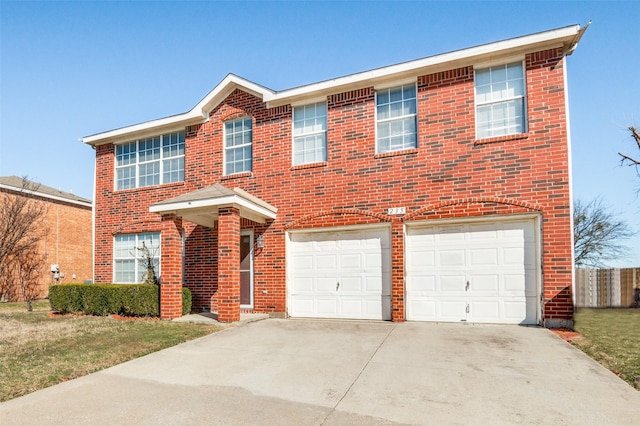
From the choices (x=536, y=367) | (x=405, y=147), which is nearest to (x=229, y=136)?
(x=405, y=147)

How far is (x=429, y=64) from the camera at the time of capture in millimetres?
9844

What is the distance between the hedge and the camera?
1089 centimetres

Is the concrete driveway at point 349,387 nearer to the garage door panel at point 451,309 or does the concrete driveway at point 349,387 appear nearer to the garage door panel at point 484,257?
the garage door panel at point 451,309

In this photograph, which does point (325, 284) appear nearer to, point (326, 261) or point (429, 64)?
point (326, 261)

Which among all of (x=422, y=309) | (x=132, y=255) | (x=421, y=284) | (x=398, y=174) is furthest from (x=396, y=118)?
(x=132, y=255)

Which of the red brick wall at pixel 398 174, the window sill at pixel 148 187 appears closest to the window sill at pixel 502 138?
the red brick wall at pixel 398 174

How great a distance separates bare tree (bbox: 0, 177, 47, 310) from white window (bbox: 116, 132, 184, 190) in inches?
281

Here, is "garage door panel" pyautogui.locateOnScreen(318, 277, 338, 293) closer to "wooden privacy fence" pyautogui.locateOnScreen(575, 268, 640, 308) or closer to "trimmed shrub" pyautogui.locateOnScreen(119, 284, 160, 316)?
"trimmed shrub" pyautogui.locateOnScreen(119, 284, 160, 316)

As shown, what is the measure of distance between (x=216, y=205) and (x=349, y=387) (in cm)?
640

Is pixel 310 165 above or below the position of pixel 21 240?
above

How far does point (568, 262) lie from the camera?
8.50 metres

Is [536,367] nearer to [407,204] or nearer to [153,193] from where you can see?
[407,204]

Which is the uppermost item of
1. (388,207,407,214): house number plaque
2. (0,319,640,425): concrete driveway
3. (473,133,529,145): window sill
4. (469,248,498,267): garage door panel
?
(473,133,529,145): window sill

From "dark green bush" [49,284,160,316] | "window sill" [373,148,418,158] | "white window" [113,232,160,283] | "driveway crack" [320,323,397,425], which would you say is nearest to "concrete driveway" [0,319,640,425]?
"driveway crack" [320,323,397,425]
